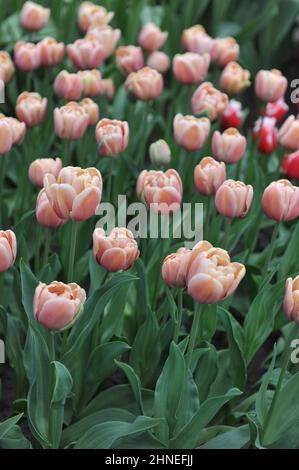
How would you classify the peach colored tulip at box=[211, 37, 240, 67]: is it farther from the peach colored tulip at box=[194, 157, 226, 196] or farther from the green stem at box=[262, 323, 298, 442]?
the green stem at box=[262, 323, 298, 442]

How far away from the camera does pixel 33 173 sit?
6.32 ft

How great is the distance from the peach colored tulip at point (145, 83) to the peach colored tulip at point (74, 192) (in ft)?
2.39

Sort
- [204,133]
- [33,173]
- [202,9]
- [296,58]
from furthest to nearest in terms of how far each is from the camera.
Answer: [296,58] → [202,9] → [204,133] → [33,173]

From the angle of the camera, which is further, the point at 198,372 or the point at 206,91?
the point at 206,91

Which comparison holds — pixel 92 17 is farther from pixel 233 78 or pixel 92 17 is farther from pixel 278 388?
pixel 278 388

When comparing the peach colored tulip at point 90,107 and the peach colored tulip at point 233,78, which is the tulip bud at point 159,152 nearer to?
the peach colored tulip at point 90,107

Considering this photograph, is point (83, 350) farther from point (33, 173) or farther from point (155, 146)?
point (155, 146)

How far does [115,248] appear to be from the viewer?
1.60m

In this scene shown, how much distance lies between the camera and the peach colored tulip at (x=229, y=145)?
2.02 metres

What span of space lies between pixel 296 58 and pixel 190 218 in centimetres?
190

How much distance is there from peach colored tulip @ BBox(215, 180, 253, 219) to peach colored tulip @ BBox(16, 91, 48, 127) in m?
0.59

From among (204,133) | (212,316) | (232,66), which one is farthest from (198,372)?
(232,66)
